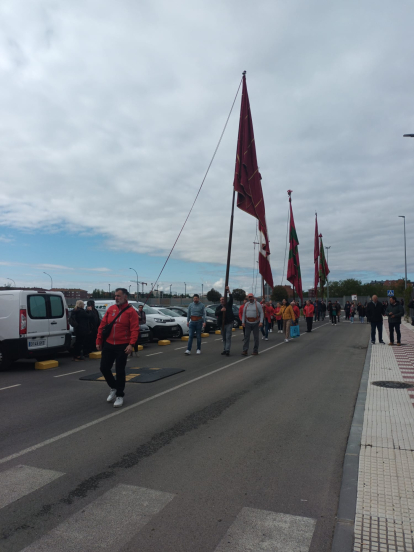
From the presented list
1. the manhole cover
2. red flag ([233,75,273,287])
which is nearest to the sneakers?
the manhole cover

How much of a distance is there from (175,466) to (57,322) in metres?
A: 8.24

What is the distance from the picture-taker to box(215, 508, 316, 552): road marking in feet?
9.68

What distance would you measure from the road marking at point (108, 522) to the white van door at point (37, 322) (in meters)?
7.80

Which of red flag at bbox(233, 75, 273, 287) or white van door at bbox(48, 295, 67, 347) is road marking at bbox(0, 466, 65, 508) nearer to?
white van door at bbox(48, 295, 67, 347)

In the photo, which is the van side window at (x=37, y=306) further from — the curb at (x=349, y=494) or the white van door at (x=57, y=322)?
the curb at (x=349, y=494)

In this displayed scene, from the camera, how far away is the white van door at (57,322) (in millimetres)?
11523

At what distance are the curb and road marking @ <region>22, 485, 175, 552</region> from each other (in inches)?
54.2

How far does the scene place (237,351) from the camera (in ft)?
47.4

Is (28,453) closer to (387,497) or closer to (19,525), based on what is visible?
(19,525)

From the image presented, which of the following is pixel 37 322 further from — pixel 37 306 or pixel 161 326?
pixel 161 326

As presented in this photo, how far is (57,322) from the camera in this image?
11719 mm

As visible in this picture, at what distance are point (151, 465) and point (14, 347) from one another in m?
7.38

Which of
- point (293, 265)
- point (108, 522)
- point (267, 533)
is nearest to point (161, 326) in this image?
point (293, 265)

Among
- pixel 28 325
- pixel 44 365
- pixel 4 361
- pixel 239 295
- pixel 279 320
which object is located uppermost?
pixel 239 295
